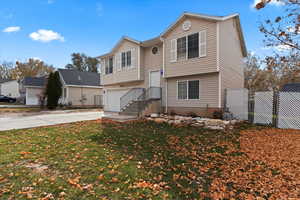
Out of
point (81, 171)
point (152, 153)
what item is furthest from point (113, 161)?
point (152, 153)

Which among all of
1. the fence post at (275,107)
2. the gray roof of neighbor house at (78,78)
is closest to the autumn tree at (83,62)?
the gray roof of neighbor house at (78,78)

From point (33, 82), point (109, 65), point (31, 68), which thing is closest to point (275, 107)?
point (109, 65)

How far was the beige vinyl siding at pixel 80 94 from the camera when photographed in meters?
24.4

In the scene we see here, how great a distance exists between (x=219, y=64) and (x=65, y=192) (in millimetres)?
9588

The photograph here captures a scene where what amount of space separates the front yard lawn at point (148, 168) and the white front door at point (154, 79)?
7267 mm

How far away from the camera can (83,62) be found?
47.9 metres

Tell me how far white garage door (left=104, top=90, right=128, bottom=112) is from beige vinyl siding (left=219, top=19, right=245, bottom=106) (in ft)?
31.1

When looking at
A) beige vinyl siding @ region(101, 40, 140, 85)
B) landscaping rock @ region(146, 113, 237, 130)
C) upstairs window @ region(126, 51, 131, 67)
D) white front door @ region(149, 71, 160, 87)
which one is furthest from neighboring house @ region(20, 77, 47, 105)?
landscaping rock @ region(146, 113, 237, 130)

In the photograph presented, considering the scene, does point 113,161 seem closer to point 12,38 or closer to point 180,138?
point 180,138

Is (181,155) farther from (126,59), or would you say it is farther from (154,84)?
(126,59)

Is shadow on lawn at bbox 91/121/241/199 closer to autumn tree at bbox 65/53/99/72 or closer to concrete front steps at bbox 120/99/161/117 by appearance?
concrete front steps at bbox 120/99/161/117

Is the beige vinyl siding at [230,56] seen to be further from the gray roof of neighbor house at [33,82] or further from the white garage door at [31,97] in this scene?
the white garage door at [31,97]

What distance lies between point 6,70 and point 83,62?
906 inches

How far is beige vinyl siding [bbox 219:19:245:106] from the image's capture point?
1004 cm
